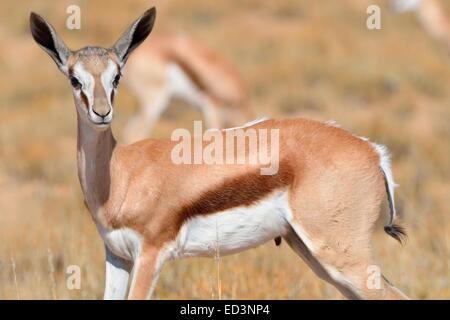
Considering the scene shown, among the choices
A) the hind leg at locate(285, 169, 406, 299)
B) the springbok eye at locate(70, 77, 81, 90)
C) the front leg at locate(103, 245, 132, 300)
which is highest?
the springbok eye at locate(70, 77, 81, 90)

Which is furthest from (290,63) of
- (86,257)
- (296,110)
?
(86,257)

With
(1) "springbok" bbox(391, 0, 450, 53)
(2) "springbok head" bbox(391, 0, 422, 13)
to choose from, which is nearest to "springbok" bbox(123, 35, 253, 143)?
(1) "springbok" bbox(391, 0, 450, 53)

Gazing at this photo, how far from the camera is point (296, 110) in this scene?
13.3 meters

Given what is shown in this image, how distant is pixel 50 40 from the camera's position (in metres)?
4.45

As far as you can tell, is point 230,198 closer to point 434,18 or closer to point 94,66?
point 94,66

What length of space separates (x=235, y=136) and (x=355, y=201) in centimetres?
67

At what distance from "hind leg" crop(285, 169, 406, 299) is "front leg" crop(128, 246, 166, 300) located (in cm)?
65

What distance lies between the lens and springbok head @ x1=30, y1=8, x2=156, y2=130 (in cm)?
409

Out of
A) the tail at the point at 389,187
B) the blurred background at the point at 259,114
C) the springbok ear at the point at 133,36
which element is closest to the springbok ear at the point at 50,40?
the springbok ear at the point at 133,36

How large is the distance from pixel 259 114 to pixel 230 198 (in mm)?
8433

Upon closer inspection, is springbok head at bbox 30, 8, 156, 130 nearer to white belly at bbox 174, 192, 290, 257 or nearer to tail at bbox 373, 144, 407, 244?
white belly at bbox 174, 192, 290, 257

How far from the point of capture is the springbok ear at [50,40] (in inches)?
173

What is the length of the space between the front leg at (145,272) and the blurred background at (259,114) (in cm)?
45
